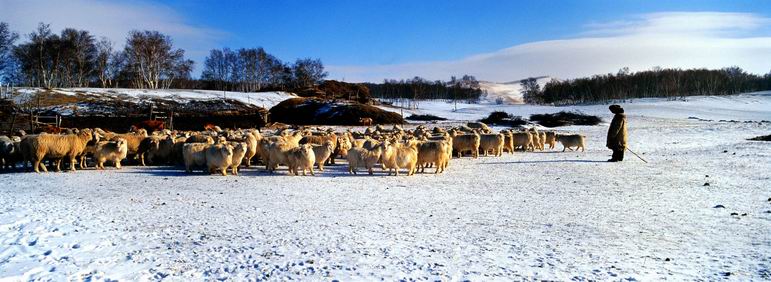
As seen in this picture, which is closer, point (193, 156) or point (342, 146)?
point (193, 156)

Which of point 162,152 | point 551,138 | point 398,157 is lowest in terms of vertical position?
point 162,152

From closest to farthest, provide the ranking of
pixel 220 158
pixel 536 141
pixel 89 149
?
pixel 220 158, pixel 89 149, pixel 536 141

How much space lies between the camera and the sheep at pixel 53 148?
1655cm

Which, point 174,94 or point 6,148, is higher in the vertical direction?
point 174,94

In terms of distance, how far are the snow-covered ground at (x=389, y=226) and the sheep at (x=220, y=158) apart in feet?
2.03

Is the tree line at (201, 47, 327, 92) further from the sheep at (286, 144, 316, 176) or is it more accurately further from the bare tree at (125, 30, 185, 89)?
the sheep at (286, 144, 316, 176)

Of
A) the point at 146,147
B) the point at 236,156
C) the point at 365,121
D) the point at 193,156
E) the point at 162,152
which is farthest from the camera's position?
the point at 365,121

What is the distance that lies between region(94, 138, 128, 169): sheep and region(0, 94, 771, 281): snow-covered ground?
1.42m

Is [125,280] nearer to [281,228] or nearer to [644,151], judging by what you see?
[281,228]

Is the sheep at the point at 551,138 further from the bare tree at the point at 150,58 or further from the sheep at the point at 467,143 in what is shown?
the bare tree at the point at 150,58

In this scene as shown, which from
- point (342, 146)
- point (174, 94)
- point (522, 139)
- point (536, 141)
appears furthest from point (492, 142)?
point (174, 94)

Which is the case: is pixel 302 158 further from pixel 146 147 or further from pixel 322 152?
pixel 146 147

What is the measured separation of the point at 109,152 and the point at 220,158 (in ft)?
14.2

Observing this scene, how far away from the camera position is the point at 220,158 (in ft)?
53.6
